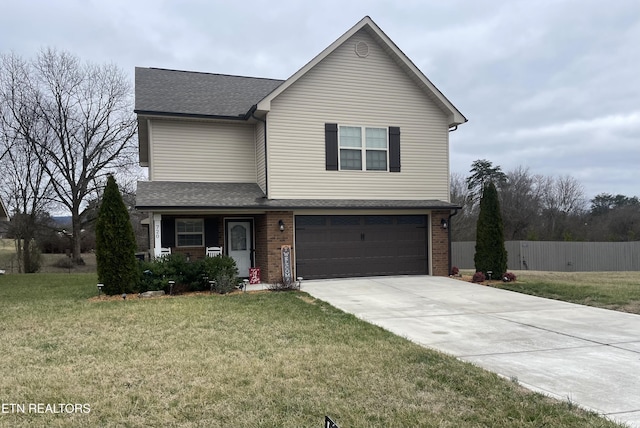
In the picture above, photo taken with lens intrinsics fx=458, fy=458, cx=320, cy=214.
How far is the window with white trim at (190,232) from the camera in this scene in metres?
14.6

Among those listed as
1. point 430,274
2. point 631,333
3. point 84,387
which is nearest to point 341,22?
point 430,274

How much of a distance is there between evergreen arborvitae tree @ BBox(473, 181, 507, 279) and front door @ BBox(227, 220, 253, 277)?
7485 mm

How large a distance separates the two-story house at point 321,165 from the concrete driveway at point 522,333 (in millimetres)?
2010

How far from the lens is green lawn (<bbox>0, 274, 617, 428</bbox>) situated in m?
4.12

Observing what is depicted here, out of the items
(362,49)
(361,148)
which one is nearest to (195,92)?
(362,49)

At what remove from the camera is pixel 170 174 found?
14.7 metres

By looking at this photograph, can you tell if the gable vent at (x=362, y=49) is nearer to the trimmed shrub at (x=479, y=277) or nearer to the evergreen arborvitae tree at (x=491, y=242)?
the evergreen arborvitae tree at (x=491, y=242)

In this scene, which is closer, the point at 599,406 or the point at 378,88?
the point at 599,406

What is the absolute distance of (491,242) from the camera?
14.4 metres

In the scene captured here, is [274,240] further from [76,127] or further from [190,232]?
[76,127]

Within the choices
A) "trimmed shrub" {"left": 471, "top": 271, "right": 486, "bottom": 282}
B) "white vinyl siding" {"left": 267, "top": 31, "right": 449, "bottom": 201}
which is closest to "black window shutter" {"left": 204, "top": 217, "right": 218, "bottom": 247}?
"white vinyl siding" {"left": 267, "top": 31, "right": 449, "bottom": 201}

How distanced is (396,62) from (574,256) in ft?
61.5

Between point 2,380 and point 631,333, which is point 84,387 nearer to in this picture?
point 2,380

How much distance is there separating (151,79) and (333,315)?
1248 centimetres
